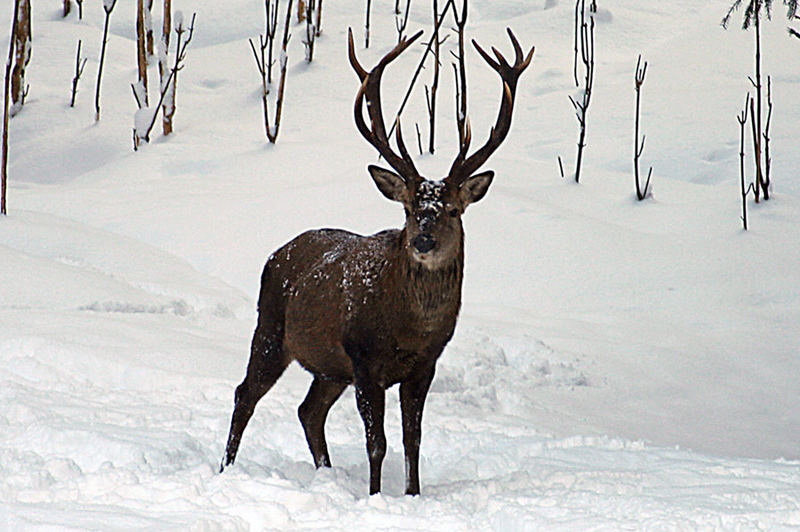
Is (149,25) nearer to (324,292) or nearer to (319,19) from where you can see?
(319,19)

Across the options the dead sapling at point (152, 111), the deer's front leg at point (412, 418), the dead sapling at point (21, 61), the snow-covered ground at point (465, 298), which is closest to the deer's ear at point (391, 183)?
the deer's front leg at point (412, 418)

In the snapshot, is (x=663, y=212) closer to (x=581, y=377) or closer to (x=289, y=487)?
(x=581, y=377)

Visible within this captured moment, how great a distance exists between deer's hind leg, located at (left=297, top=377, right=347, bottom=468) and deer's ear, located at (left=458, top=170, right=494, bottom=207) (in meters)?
1.05

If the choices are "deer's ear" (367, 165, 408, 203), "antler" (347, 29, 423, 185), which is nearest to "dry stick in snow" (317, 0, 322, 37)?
"antler" (347, 29, 423, 185)

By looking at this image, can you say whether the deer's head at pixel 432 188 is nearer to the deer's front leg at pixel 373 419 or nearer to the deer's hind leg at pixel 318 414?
the deer's front leg at pixel 373 419

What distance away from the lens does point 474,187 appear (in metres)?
4.13

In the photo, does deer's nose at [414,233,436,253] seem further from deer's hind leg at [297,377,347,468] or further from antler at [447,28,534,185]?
deer's hind leg at [297,377,347,468]

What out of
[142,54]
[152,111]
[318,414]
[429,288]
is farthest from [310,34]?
[429,288]

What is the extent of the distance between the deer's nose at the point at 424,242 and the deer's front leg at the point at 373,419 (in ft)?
1.89

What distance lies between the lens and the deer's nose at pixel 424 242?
12.4 ft

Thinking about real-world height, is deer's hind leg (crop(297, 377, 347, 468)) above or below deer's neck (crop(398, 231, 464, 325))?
below

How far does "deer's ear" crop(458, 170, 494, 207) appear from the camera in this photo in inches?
161

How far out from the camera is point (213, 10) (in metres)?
18.9

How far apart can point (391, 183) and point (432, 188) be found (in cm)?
22
